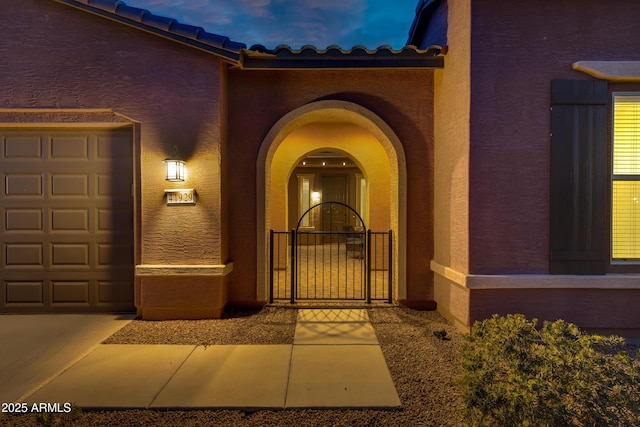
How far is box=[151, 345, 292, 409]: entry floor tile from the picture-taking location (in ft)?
9.53

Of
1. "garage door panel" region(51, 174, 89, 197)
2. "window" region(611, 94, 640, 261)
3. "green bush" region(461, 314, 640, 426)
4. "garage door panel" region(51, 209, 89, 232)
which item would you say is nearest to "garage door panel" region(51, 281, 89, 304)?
"garage door panel" region(51, 209, 89, 232)

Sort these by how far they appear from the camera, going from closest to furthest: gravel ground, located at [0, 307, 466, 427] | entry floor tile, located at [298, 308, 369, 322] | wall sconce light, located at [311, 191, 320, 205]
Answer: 1. gravel ground, located at [0, 307, 466, 427]
2. entry floor tile, located at [298, 308, 369, 322]
3. wall sconce light, located at [311, 191, 320, 205]

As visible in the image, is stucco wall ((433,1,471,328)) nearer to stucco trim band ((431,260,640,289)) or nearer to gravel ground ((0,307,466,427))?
stucco trim band ((431,260,640,289))

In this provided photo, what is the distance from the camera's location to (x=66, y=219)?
5098mm

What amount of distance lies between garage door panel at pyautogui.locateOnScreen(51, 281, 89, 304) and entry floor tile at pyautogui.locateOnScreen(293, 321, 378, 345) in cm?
336

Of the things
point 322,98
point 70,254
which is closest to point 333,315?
point 322,98

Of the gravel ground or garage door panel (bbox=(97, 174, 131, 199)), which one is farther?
garage door panel (bbox=(97, 174, 131, 199))

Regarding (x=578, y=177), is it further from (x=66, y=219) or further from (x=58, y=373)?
(x=66, y=219)

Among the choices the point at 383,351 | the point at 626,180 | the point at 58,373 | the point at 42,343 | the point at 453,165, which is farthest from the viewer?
the point at 453,165

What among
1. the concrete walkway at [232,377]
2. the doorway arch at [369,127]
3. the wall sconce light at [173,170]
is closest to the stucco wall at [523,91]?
the doorway arch at [369,127]

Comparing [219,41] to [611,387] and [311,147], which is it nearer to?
[311,147]

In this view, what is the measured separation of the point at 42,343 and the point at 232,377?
8.70 ft

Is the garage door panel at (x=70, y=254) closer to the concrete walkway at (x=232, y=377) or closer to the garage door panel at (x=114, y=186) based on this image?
the garage door panel at (x=114, y=186)

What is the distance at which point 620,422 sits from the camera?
2.18m
